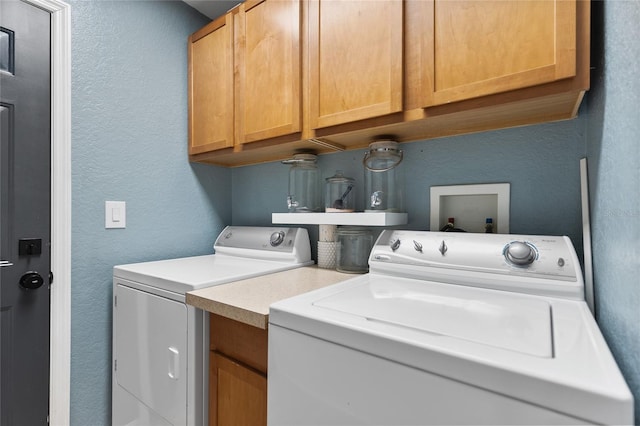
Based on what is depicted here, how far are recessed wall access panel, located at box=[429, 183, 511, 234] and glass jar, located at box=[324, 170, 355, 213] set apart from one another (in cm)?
38

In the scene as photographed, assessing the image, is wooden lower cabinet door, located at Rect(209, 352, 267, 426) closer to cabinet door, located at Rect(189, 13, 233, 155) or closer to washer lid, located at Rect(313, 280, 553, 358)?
washer lid, located at Rect(313, 280, 553, 358)

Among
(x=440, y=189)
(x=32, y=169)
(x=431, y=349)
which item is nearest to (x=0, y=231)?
(x=32, y=169)

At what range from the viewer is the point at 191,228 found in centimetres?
184

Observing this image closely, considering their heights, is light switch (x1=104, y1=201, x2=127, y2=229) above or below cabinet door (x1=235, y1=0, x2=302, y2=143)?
below

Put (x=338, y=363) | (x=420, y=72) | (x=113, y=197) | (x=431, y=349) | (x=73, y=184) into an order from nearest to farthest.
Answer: (x=431, y=349) < (x=338, y=363) < (x=420, y=72) < (x=73, y=184) < (x=113, y=197)

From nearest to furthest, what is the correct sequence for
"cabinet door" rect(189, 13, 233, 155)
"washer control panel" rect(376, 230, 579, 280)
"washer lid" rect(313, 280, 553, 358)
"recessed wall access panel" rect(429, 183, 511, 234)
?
1. "washer lid" rect(313, 280, 553, 358)
2. "washer control panel" rect(376, 230, 579, 280)
3. "recessed wall access panel" rect(429, 183, 511, 234)
4. "cabinet door" rect(189, 13, 233, 155)

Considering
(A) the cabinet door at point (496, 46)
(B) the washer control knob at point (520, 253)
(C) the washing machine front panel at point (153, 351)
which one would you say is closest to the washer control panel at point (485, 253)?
(B) the washer control knob at point (520, 253)

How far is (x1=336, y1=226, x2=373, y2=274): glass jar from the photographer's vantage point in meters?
1.43

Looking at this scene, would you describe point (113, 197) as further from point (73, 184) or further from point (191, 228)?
point (191, 228)

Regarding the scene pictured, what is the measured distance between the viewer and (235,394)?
1.01 m

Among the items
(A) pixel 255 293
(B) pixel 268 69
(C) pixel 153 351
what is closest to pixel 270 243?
(A) pixel 255 293

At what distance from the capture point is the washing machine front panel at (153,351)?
1.11 metres

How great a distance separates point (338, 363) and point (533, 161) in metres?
1.01

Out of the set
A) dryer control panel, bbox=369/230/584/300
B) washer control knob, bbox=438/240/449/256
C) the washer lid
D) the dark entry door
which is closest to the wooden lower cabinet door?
the washer lid
